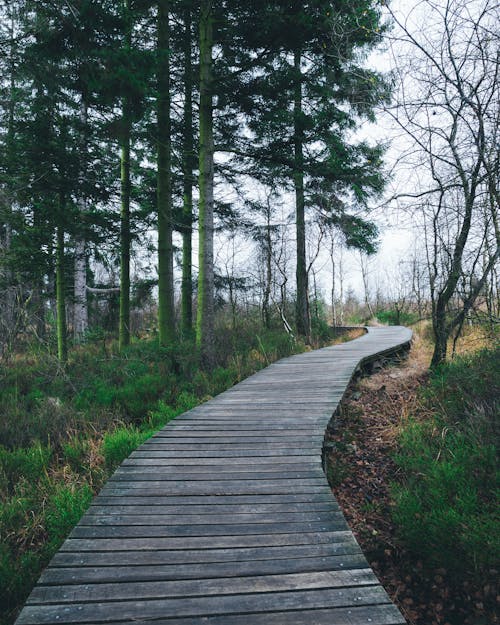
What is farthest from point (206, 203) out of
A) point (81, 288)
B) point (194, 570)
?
point (81, 288)

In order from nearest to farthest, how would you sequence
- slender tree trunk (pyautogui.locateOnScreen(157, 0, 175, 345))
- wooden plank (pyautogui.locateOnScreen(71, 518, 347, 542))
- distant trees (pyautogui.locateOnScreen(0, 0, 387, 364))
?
wooden plank (pyautogui.locateOnScreen(71, 518, 347, 542))
distant trees (pyautogui.locateOnScreen(0, 0, 387, 364))
slender tree trunk (pyautogui.locateOnScreen(157, 0, 175, 345))

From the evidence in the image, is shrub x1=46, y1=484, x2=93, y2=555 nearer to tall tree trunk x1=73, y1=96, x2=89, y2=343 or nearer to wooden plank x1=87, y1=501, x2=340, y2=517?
wooden plank x1=87, y1=501, x2=340, y2=517

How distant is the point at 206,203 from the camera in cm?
766

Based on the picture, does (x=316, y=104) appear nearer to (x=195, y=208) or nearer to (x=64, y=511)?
(x=195, y=208)

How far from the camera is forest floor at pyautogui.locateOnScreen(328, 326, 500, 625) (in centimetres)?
244

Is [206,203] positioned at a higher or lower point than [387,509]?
higher

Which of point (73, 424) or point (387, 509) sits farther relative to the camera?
point (73, 424)

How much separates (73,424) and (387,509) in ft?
15.8

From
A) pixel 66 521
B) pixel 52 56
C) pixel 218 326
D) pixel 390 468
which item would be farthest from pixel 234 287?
pixel 66 521

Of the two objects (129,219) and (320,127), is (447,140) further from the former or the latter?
(129,219)

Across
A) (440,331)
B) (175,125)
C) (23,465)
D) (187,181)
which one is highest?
(175,125)

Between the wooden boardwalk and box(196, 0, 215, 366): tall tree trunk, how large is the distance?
4.17 m

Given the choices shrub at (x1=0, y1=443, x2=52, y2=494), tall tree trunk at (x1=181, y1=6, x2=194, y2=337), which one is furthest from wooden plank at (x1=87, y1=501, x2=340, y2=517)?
tall tree trunk at (x1=181, y1=6, x2=194, y2=337)

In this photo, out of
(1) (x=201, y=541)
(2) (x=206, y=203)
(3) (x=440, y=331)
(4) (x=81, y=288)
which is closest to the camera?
(1) (x=201, y=541)
